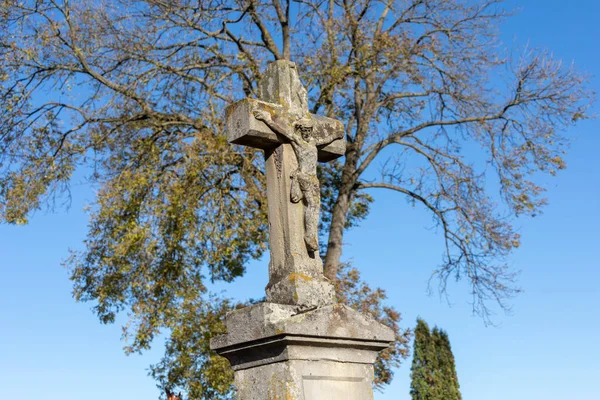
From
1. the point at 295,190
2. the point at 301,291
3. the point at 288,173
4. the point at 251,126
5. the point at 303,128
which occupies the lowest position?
the point at 301,291

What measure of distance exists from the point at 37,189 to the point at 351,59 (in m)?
6.50

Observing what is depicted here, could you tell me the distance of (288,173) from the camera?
259 inches

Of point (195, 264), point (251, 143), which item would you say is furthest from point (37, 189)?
point (251, 143)

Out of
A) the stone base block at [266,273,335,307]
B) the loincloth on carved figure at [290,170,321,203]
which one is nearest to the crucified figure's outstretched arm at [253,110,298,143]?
the loincloth on carved figure at [290,170,321,203]

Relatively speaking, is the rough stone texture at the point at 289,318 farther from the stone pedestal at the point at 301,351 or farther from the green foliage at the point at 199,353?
the green foliage at the point at 199,353

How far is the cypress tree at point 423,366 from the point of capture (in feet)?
67.3

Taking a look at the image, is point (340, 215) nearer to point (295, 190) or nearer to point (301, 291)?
point (295, 190)

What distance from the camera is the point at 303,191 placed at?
21.3 feet

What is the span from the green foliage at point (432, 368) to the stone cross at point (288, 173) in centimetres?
1473

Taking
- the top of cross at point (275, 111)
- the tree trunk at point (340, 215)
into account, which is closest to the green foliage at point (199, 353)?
the tree trunk at point (340, 215)

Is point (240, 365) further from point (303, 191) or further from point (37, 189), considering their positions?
point (37, 189)

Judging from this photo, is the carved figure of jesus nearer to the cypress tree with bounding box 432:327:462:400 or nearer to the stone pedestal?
the stone pedestal

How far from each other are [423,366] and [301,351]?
51.7 feet

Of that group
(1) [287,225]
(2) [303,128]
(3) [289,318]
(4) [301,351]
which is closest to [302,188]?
(1) [287,225]
